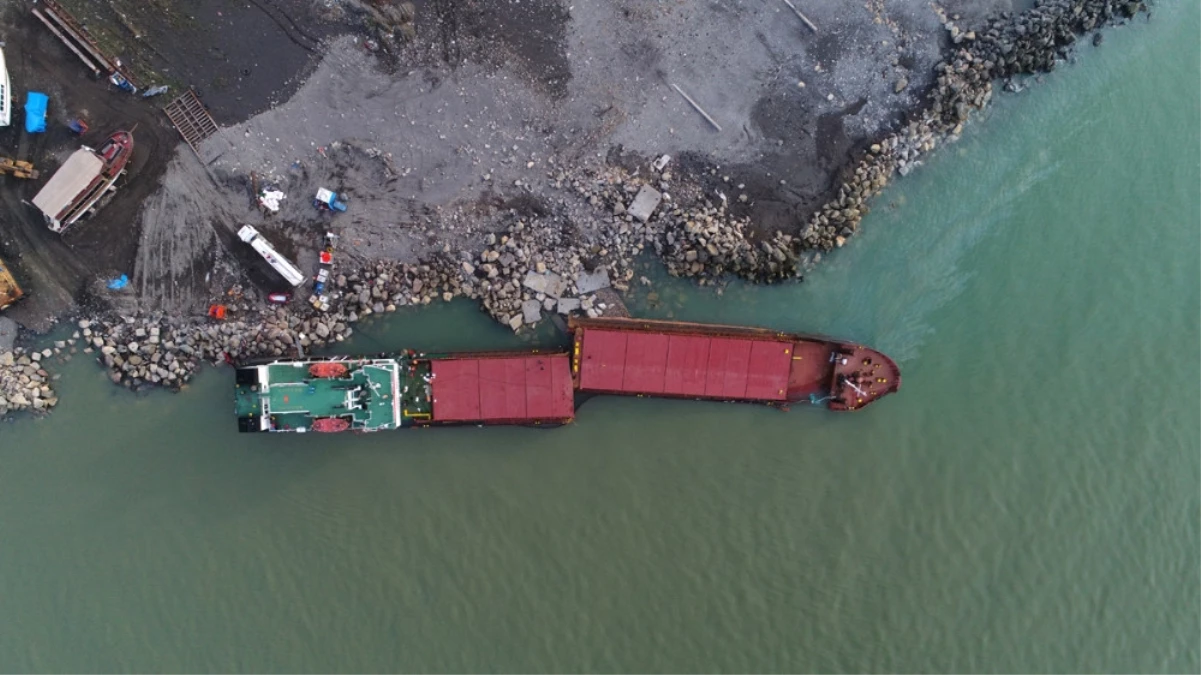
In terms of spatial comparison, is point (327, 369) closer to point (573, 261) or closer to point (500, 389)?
point (500, 389)

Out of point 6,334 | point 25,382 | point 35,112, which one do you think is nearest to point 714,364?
point 25,382

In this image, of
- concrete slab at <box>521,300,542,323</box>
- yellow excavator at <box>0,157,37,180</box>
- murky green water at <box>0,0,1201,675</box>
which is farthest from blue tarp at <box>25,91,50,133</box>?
concrete slab at <box>521,300,542,323</box>

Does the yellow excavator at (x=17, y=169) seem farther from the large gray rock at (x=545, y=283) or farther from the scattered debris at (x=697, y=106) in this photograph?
the scattered debris at (x=697, y=106)

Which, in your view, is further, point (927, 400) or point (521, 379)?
point (927, 400)

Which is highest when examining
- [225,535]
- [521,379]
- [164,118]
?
[164,118]

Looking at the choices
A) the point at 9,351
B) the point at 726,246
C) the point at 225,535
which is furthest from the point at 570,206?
the point at 9,351

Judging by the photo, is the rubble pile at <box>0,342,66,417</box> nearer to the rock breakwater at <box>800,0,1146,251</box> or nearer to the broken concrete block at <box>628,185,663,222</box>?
the broken concrete block at <box>628,185,663,222</box>

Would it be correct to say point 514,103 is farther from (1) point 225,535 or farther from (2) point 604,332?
(1) point 225,535

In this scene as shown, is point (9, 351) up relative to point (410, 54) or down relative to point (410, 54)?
down
